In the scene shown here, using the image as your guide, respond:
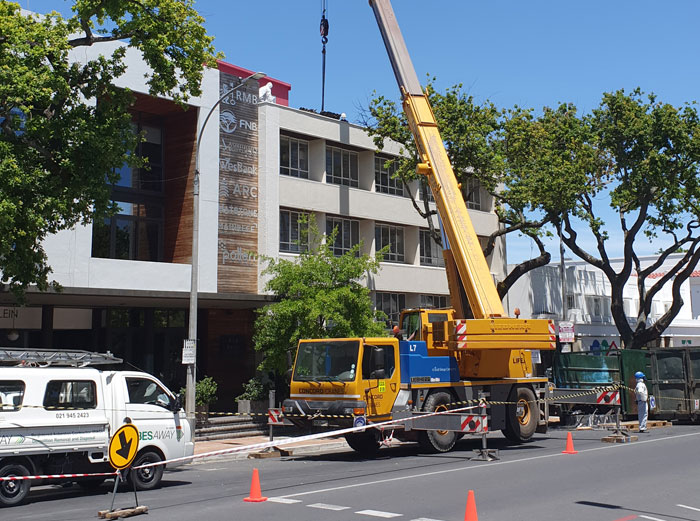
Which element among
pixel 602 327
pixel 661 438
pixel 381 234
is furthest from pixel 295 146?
pixel 602 327

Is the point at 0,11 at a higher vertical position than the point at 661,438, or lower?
higher

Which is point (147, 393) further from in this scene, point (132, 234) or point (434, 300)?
point (434, 300)

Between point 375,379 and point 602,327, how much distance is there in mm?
30397

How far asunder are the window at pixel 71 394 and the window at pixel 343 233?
60.4 feet

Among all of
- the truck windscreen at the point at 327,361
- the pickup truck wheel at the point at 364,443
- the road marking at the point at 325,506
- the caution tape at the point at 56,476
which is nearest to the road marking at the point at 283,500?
the road marking at the point at 325,506

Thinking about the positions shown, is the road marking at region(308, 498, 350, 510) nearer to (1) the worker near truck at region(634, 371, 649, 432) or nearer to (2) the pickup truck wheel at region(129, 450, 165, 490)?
(2) the pickup truck wheel at region(129, 450, 165, 490)

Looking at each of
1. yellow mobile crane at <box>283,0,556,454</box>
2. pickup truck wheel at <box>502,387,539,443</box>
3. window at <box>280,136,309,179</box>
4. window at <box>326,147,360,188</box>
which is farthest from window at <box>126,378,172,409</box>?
window at <box>326,147,360,188</box>

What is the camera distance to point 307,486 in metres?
13.3

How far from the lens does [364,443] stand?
61.2 feet

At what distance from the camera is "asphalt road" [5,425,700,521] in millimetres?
10617

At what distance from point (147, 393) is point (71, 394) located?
1.50m

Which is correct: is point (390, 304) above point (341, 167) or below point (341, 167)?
below

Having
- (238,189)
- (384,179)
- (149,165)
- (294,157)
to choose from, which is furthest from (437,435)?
(384,179)

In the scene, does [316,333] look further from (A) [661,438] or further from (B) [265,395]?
(A) [661,438]
